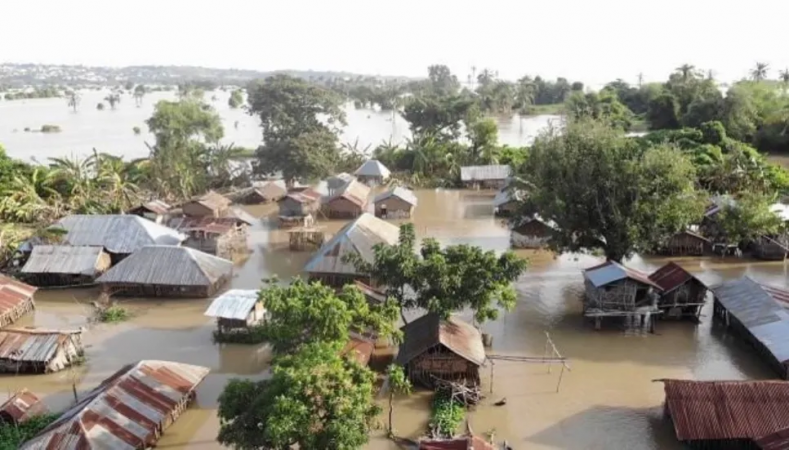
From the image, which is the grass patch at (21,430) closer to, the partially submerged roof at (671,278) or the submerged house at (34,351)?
the submerged house at (34,351)

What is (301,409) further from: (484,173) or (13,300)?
(484,173)

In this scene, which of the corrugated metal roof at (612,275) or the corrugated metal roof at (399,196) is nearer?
the corrugated metal roof at (612,275)

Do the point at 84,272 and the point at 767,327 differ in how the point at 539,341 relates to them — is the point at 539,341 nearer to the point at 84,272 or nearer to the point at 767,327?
the point at 767,327

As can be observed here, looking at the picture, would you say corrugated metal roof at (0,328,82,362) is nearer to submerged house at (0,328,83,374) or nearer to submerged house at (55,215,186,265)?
submerged house at (0,328,83,374)


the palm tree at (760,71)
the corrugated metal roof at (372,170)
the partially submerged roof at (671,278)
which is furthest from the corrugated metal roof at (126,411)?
the palm tree at (760,71)

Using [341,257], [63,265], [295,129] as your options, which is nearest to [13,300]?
[63,265]

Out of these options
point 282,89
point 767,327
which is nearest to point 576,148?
point 767,327
